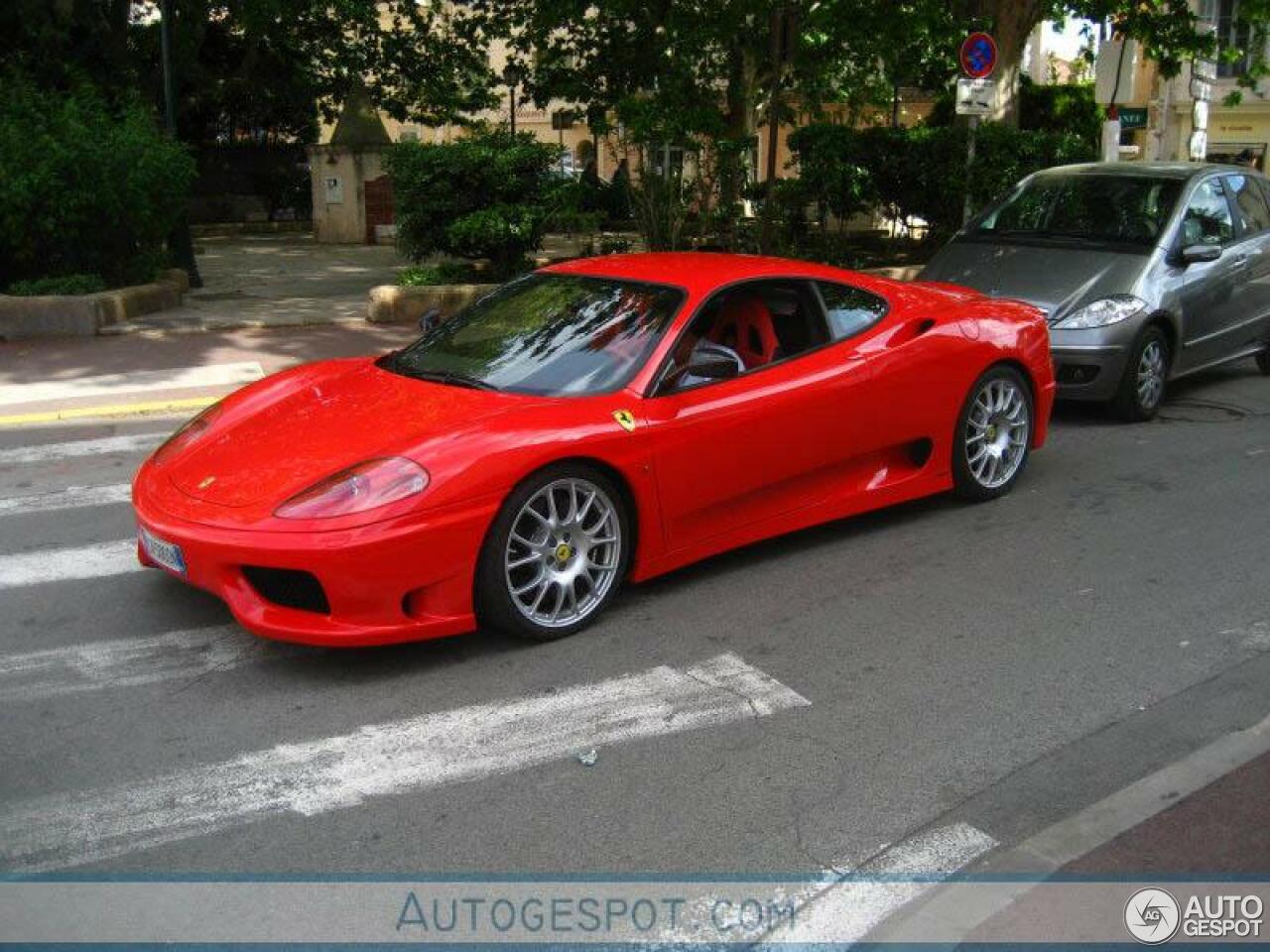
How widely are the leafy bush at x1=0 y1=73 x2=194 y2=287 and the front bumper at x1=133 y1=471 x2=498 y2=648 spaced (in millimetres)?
9597

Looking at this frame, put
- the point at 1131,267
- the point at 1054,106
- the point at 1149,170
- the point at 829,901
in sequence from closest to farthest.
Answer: the point at 829,901 < the point at 1131,267 < the point at 1149,170 < the point at 1054,106

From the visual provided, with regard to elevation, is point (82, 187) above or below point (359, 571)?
above

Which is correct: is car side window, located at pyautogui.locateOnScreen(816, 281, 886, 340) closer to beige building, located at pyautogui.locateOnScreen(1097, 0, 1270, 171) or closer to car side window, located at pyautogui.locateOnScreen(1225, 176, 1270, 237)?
car side window, located at pyautogui.locateOnScreen(1225, 176, 1270, 237)

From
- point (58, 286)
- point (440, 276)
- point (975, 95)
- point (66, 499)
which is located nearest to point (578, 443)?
point (66, 499)

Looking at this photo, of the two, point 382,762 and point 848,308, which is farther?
point 848,308

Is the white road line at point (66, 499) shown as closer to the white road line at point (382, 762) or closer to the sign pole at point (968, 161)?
the white road line at point (382, 762)

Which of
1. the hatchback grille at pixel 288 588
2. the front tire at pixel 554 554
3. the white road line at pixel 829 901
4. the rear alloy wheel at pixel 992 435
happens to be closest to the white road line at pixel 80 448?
the hatchback grille at pixel 288 588

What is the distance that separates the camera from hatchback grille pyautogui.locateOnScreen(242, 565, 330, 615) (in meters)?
4.61

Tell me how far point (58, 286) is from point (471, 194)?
425 centimetres

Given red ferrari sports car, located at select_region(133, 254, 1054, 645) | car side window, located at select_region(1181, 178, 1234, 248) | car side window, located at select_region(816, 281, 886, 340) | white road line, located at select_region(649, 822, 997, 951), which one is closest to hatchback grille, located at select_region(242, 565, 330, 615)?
red ferrari sports car, located at select_region(133, 254, 1054, 645)

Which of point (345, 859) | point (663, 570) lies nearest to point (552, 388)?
point (663, 570)

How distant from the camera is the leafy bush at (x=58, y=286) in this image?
13023 mm

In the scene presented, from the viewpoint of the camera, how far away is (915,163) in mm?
16344

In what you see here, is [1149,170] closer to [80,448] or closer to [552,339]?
[552,339]
